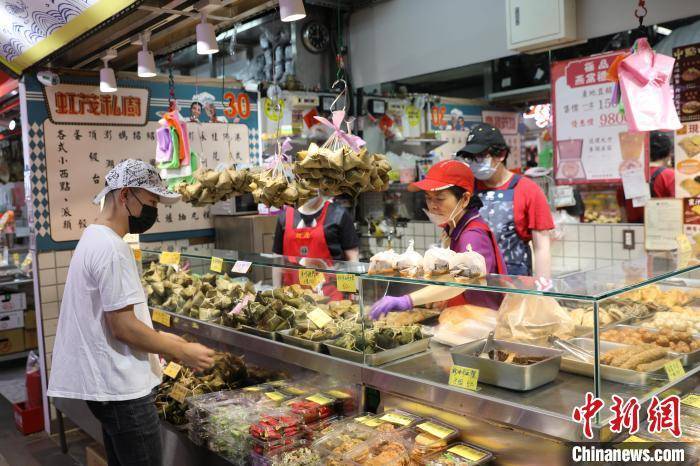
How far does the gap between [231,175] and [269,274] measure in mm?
941

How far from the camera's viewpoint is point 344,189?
352cm

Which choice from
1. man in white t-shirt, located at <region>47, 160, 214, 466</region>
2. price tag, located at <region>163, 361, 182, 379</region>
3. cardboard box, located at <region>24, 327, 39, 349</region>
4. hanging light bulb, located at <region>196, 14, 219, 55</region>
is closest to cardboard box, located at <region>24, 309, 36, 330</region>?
cardboard box, located at <region>24, 327, 39, 349</region>

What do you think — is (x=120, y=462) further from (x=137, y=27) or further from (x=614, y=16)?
(x=614, y=16)

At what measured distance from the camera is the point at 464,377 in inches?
91.0

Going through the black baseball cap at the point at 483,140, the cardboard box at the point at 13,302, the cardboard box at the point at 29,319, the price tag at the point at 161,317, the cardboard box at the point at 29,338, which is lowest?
the cardboard box at the point at 29,338

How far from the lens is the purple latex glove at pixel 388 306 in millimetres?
2812

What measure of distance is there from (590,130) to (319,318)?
137 inches

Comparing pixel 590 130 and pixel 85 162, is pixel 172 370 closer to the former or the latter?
pixel 85 162

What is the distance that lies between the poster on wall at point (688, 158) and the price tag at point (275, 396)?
348cm

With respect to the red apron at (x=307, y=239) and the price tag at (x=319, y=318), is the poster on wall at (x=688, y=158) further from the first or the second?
the price tag at (x=319, y=318)

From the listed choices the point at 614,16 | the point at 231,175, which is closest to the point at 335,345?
the point at 231,175

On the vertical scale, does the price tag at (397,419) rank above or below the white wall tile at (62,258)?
below

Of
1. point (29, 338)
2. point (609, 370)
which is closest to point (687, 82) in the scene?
point (609, 370)

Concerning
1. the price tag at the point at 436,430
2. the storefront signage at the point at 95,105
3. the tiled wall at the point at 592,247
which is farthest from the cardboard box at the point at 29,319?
the price tag at the point at 436,430
